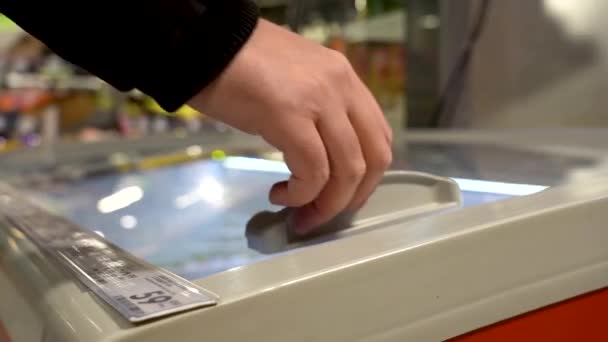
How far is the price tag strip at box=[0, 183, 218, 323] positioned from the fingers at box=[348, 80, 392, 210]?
147 millimetres

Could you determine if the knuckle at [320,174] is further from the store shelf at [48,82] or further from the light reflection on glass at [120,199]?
the store shelf at [48,82]

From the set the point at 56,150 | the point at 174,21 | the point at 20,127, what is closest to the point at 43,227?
the point at 174,21

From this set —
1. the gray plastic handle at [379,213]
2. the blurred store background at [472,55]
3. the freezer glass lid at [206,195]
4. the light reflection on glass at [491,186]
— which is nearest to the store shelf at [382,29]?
the blurred store background at [472,55]

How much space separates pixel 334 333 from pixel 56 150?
93 cm

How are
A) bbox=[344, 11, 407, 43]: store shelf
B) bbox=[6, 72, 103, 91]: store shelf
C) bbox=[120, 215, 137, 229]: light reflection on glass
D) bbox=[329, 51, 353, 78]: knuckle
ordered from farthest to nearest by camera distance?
bbox=[6, 72, 103, 91]: store shelf
bbox=[344, 11, 407, 43]: store shelf
bbox=[120, 215, 137, 229]: light reflection on glass
bbox=[329, 51, 353, 78]: knuckle

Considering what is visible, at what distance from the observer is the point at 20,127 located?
1.71 meters

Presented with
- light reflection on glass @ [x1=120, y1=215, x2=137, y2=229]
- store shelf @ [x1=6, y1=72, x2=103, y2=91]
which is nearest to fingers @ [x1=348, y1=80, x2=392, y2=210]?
light reflection on glass @ [x1=120, y1=215, x2=137, y2=229]

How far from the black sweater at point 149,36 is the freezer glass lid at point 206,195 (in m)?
0.11

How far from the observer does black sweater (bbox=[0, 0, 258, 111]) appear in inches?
Result: 13.7

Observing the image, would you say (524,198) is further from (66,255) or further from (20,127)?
(20,127)

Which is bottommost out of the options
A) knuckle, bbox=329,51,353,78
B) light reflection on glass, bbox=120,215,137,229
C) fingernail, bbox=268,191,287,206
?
fingernail, bbox=268,191,287,206

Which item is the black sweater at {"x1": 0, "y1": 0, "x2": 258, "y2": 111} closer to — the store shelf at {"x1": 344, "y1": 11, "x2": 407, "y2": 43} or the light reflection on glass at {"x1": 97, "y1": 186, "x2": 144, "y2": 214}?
the light reflection on glass at {"x1": 97, "y1": 186, "x2": 144, "y2": 214}

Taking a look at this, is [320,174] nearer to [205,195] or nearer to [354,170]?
[354,170]

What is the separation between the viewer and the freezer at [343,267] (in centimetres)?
31
